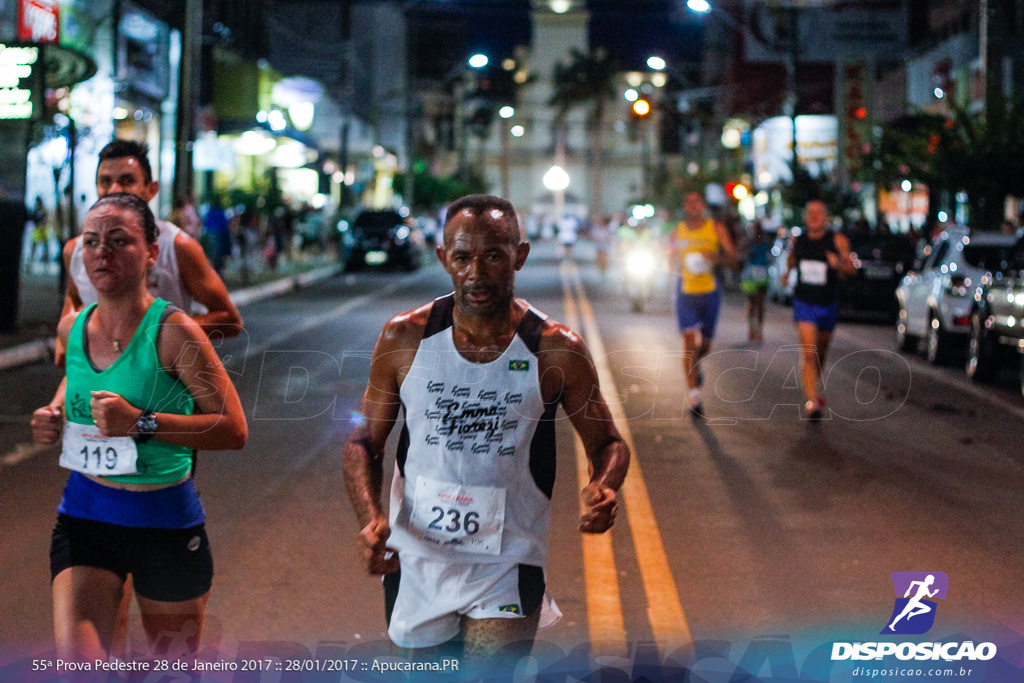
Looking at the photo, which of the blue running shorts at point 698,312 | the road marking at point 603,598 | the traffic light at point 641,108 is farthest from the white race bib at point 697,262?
the traffic light at point 641,108

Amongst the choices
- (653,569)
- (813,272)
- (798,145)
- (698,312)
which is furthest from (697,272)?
(798,145)

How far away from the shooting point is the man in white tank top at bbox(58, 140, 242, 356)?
5766 millimetres

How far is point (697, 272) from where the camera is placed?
Answer: 12820 mm

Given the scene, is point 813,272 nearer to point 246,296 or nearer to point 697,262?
point 697,262

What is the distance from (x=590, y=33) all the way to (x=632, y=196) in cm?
1747

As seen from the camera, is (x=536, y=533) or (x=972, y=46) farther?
(x=972, y=46)

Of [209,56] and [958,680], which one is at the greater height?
[209,56]

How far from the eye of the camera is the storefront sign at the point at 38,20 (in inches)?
1021

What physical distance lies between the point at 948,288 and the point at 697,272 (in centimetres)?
582

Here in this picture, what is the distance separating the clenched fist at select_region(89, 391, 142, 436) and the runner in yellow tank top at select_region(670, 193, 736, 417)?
9.37 m

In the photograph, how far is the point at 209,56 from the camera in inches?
1704

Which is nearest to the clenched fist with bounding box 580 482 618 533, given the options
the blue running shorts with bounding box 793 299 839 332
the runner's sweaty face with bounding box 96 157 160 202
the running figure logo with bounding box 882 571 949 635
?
the running figure logo with bounding box 882 571 949 635

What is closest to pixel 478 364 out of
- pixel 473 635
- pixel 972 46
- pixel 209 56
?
pixel 473 635

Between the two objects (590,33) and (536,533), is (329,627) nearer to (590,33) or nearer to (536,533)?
(536,533)
